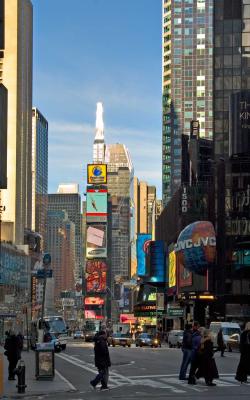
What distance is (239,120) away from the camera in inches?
4075

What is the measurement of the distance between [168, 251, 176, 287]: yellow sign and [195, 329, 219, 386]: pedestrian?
314 ft

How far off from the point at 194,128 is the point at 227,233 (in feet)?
116

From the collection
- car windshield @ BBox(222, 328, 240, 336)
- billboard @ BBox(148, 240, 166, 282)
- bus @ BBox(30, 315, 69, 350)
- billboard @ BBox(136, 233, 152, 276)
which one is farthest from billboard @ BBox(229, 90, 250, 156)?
billboard @ BBox(136, 233, 152, 276)

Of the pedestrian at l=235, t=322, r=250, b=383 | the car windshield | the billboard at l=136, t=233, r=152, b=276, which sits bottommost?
the car windshield

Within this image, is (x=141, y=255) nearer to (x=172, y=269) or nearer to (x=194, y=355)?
(x=172, y=269)

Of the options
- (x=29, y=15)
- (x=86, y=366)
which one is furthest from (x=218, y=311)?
(x=29, y=15)

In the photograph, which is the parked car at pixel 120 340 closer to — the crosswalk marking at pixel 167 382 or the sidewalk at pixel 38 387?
the crosswalk marking at pixel 167 382

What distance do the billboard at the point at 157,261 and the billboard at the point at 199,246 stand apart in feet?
139

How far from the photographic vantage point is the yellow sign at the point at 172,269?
121 meters

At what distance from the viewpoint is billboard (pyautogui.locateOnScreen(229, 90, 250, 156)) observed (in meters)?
103

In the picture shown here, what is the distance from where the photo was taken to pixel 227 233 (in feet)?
325

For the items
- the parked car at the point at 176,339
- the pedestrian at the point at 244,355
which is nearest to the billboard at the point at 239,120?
the parked car at the point at 176,339

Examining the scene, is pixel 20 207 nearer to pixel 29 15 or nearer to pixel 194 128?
pixel 29 15

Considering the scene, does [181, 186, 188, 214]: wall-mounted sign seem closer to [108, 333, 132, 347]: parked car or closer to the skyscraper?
[108, 333, 132, 347]: parked car
